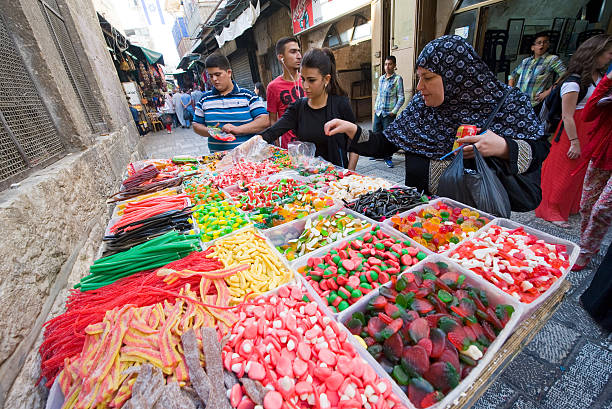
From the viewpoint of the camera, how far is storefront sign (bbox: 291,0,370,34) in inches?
243

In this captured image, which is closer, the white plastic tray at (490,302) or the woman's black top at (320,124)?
the white plastic tray at (490,302)

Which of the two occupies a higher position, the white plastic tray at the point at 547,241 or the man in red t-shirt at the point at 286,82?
the man in red t-shirt at the point at 286,82

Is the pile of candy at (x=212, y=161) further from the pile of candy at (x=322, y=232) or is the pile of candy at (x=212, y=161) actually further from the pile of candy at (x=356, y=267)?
the pile of candy at (x=356, y=267)

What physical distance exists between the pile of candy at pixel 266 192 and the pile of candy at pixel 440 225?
851 mm

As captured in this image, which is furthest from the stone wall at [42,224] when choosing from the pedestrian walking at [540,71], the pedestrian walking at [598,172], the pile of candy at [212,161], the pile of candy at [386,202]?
the pedestrian walking at [540,71]

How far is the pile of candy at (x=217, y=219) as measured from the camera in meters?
1.54

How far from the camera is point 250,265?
1214 mm

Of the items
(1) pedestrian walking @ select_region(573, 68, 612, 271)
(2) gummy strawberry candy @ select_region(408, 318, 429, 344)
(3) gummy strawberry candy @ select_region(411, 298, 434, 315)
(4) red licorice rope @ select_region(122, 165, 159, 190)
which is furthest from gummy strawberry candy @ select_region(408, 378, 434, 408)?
(4) red licorice rope @ select_region(122, 165, 159, 190)

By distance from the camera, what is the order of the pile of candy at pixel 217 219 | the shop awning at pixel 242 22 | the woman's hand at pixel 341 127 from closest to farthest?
the pile of candy at pixel 217 219 < the woman's hand at pixel 341 127 < the shop awning at pixel 242 22

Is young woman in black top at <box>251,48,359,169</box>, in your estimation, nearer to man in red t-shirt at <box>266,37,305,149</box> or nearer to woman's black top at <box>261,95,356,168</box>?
woman's black top at <box>261,95,356,168</box>

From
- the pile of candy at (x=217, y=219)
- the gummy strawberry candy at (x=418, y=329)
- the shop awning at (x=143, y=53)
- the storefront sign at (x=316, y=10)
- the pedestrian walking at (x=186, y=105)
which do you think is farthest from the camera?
the pedestrian walking at (x=186, y=105)

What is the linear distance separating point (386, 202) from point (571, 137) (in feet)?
8.01

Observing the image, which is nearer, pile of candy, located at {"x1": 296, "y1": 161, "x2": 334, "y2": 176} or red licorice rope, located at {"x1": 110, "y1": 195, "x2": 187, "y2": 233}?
red licorice rope, located at {"x1": 110, "y1": 195, "x2": 187, "y2": 233}

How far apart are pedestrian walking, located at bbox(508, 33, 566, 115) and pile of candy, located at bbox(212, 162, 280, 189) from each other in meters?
4.04
